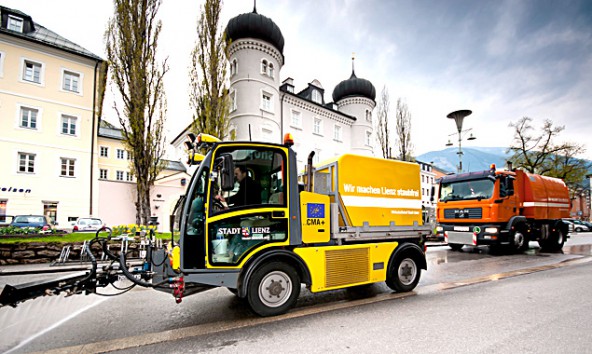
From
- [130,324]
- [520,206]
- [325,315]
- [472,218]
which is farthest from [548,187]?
[130,324]

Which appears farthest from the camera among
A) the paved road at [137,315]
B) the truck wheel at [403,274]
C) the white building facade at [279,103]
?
the white building facade at [279,103]

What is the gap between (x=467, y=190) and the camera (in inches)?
453

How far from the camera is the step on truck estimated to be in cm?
392

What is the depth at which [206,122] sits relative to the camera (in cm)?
1894

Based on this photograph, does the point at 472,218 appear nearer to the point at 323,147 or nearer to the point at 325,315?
the point at 325,315

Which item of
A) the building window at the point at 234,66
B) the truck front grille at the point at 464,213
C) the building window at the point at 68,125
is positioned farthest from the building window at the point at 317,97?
the truck front grille at the point at 464,213

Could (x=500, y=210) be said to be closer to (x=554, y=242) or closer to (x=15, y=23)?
(x=554, y=242)

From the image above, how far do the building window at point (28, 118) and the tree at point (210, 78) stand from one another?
11048 millimetres

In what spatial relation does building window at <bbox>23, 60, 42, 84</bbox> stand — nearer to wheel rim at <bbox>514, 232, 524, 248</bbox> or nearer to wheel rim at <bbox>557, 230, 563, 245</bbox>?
wheel rim at <bbox>514, 232, 524, 248</bbox>

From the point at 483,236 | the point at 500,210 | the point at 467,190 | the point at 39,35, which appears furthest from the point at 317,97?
the point at 483,236

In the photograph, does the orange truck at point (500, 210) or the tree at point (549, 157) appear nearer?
the orange truck at point (500, 210)

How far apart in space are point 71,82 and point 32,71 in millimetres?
2175

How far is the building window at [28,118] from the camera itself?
65.4 feet

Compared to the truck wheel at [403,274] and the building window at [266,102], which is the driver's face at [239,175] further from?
the building window at [266,102]
